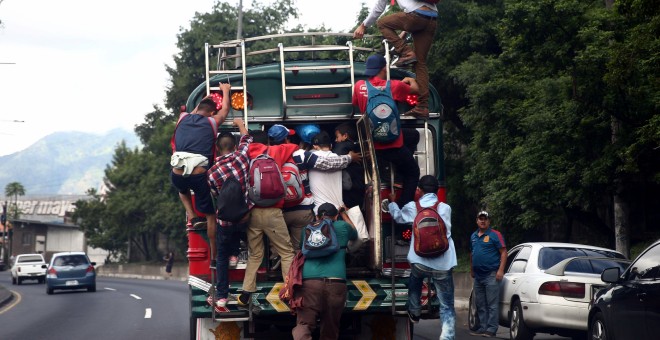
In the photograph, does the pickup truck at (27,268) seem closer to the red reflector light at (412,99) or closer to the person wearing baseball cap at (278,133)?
the person wearing baseball cap at (278,133)

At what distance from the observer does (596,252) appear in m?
13.2

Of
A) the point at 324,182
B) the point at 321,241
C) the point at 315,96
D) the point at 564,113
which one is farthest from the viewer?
the point at 564,113

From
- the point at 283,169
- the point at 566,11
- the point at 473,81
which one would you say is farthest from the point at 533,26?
the point at 283,169

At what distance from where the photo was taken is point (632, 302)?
30.2 feet

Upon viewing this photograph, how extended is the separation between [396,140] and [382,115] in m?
0.37

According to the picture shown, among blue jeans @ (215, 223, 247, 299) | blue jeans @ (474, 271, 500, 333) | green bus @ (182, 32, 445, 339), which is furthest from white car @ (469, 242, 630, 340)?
blue jeans @ (215, 223, 247, 299)

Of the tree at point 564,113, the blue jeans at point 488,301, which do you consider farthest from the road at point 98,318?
the tree at point 564,113

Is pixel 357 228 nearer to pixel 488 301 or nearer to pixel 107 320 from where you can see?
pixel 488 301

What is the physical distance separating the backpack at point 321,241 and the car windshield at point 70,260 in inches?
1064

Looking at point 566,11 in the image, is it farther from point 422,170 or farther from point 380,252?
point 380,252

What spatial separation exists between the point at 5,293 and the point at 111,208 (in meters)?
34.5

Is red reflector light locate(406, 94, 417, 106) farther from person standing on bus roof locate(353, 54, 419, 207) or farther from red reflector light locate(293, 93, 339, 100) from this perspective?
red reflector light locate(293, 93, 339, 100)

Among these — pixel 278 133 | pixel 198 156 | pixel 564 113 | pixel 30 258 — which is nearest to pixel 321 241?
pixel 278 133

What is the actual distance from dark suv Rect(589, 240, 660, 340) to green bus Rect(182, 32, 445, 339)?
186 cm
